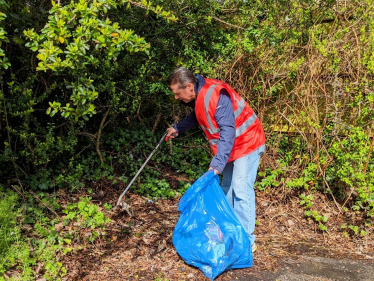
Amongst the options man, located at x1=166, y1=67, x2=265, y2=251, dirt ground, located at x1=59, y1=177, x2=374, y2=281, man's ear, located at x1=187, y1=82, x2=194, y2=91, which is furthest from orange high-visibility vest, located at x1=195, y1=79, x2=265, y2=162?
dirt ground, located at x1=59, y1=177, x2=374, y2=281

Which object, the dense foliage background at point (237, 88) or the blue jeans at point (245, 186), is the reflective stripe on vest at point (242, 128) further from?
the dense foliage background at point (237, 88)

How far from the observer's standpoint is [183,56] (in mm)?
4566

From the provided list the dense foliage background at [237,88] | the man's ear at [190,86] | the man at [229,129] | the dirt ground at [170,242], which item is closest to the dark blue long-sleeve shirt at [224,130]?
the man at [229,129]

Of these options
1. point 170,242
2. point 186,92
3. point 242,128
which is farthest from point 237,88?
point 170,242

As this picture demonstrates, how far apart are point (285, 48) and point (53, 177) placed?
3214mm

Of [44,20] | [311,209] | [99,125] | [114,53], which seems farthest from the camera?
[99,125]

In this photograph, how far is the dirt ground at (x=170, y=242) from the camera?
129 inches

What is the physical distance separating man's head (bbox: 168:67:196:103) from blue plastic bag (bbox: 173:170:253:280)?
741 mm

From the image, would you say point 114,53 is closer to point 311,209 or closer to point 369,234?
point 311,209

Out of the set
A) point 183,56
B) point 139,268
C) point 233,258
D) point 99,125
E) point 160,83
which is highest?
point 183,56

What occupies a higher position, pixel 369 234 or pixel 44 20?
pixel 44 20

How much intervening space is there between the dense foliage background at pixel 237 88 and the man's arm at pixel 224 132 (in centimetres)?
128

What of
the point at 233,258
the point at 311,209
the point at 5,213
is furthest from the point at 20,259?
the point at 311,209

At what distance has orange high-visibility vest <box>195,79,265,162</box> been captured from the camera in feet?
10.6
